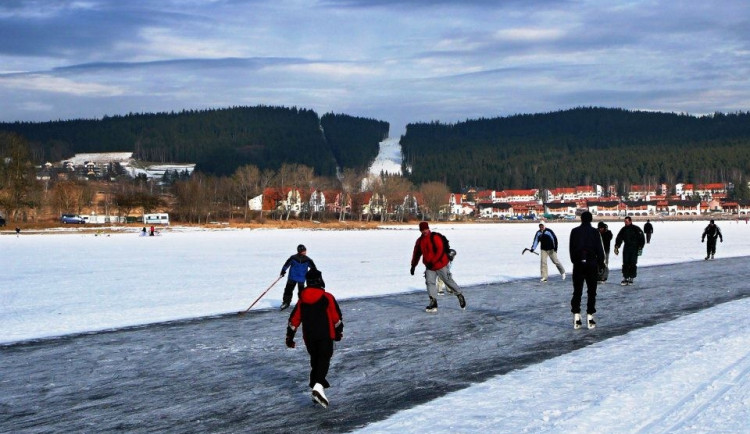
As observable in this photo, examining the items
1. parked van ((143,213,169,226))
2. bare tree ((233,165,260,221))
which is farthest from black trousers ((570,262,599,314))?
bare tree ((233,165,260,221))

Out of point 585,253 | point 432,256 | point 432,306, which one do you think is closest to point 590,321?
point 585,253

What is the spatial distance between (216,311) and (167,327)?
7.74 feet

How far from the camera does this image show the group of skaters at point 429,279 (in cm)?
862

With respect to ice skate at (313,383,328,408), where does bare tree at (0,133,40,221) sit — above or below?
above

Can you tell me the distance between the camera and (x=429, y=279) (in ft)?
52.5

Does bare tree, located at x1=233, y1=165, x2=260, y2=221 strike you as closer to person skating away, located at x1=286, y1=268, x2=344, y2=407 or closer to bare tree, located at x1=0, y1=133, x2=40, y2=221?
bare tree, located at x1=0, y1=133, x2=40, y2=221

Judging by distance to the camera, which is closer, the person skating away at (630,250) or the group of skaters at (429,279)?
the group of skaters at (429,279)

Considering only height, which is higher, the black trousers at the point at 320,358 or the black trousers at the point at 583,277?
the black trousers at the point at 583,277

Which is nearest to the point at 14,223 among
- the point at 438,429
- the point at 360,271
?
the point at 360,271

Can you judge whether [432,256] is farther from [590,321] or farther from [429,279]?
[590,321]

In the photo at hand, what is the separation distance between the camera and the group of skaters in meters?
8.62

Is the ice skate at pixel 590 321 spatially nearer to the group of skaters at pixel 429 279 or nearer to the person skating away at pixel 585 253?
the group of skaters at pixel 429 279

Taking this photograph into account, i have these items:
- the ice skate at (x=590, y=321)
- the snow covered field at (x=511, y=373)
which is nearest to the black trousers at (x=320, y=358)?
the snow covered field at (x=511, y=373)

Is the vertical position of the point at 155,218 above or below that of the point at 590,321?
above
